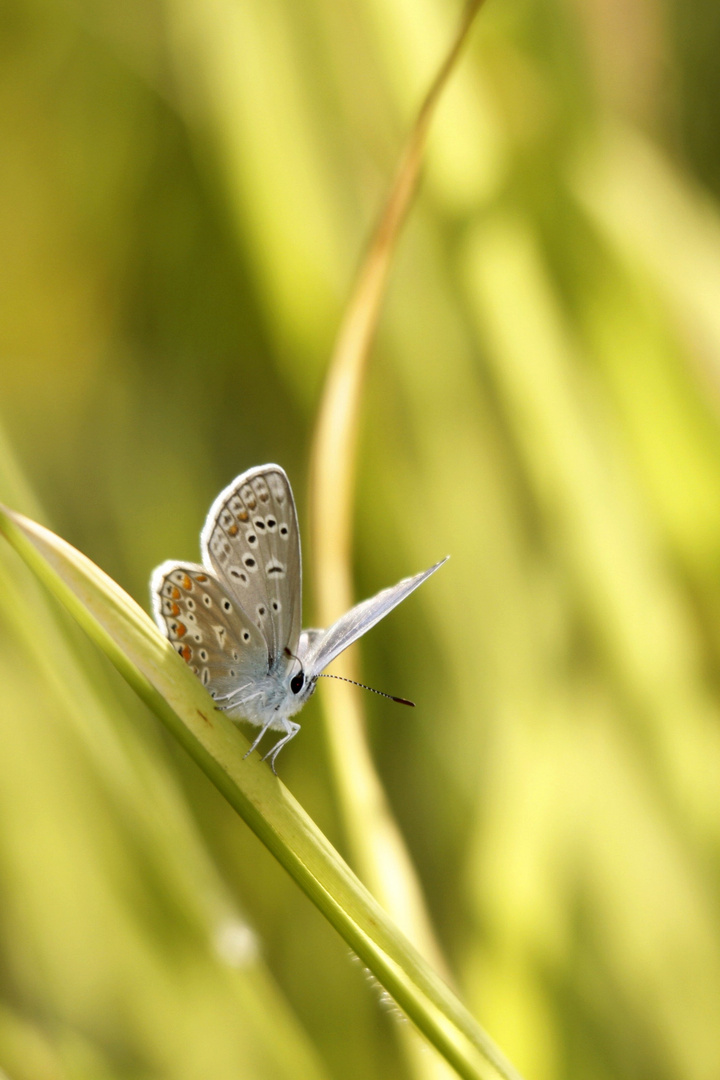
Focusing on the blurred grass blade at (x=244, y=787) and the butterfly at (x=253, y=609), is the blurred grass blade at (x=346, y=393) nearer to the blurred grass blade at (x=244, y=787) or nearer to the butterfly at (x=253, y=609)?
the butterfly at (x=253, y=609)

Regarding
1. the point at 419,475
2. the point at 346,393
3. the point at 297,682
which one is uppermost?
the point at 346,393

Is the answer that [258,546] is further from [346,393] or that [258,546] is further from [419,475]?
[419,475]

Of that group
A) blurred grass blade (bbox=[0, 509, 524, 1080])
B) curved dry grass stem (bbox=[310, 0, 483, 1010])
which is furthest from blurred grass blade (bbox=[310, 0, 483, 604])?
blurred grass blade (bbox=[0, 509, 524, 1080])

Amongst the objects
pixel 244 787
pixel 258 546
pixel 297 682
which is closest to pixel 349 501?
pixel 258 546

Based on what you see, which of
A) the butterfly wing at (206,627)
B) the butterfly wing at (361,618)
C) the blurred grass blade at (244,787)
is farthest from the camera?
the butterfly wing at (206,627)

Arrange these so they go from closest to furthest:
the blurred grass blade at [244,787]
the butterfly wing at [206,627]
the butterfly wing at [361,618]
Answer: the blurred grass blade at [244,787]
the butterfly wing at [361,618]
the butterfly wing at [206,627]

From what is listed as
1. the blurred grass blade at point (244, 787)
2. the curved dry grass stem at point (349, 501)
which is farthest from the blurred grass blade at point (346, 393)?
the blurred grass blade at point (244, 787)
